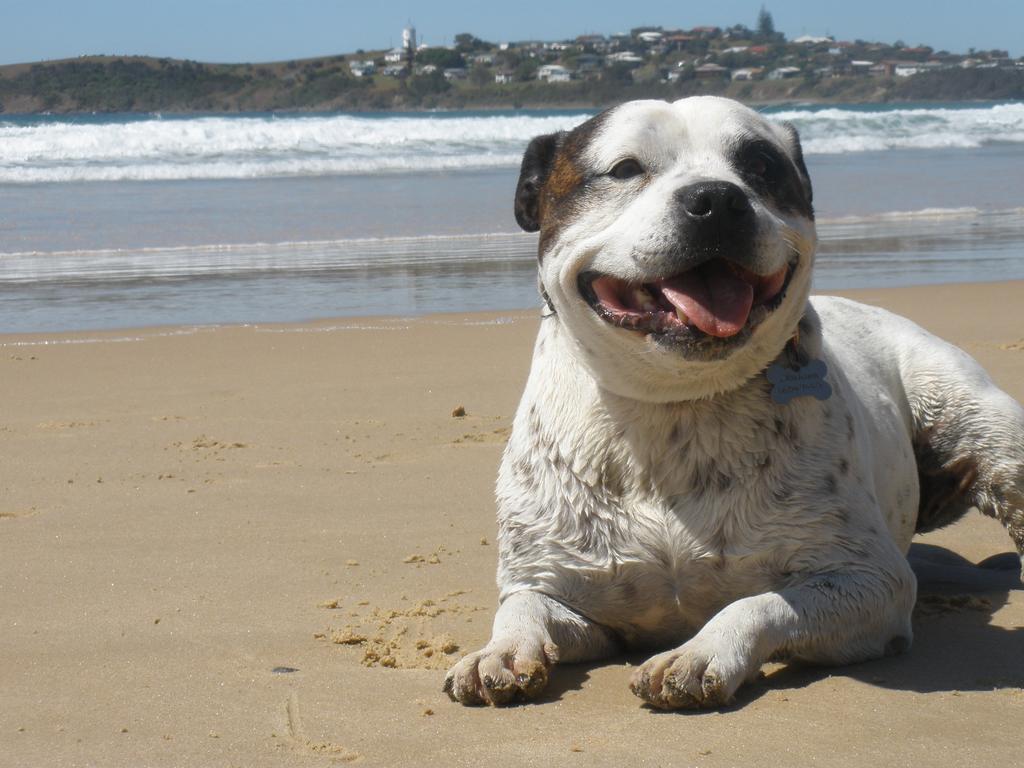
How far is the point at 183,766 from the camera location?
10.2 feet

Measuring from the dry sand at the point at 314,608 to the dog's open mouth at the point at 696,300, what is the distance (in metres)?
0.92

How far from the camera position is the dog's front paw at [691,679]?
334 cm

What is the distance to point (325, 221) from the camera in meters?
18.3

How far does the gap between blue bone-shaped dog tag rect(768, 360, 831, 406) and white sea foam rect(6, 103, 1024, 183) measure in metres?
24.7

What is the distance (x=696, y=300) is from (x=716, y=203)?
266 millimetres

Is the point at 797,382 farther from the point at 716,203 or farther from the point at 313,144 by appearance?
the point at 313,144

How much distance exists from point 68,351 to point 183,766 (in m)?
6.75

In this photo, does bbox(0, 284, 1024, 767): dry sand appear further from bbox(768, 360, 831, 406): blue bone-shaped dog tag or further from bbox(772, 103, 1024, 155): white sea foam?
bbox(772, 103, 1024, 155): white sea foam

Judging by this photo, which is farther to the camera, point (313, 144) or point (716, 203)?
point (313, 144)

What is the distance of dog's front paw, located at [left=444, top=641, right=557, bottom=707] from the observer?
11.3 ft

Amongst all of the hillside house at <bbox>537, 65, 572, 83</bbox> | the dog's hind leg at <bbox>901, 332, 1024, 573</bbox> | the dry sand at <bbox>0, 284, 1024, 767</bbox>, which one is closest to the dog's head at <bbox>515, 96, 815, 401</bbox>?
the dry sand at <bbox>0, 284, 1024, 767</bbox>

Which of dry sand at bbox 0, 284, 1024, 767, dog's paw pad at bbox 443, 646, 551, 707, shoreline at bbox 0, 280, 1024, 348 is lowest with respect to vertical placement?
shoreline at bbox 0, 280, 1024, 348

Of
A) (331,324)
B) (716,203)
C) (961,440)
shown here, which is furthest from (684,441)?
(331,324)

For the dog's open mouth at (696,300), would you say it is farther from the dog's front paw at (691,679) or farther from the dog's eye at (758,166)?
the dog's front paw at (691,679)
